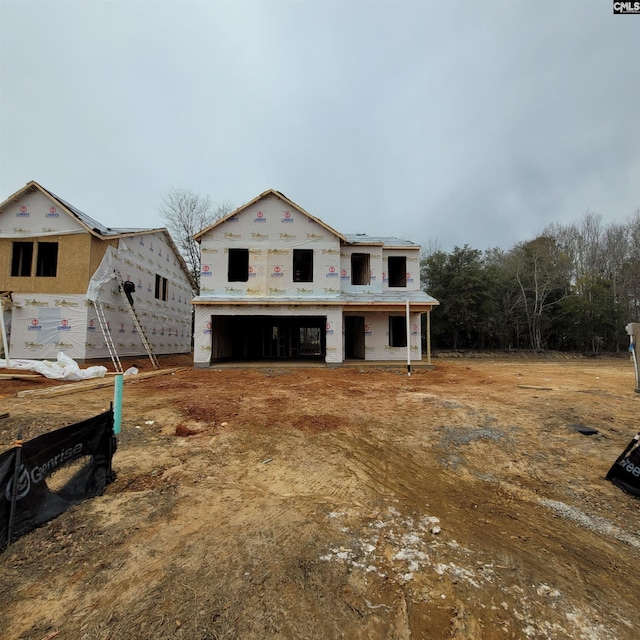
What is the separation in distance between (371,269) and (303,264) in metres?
4.76

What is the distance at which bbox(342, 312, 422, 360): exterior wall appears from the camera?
16234mm

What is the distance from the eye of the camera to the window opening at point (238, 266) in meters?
16.9

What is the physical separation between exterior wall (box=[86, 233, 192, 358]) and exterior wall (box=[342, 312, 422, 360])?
11042 millimetres

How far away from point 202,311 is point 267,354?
6673 mm

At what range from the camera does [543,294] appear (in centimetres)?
2862

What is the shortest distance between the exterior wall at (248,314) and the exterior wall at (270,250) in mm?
877

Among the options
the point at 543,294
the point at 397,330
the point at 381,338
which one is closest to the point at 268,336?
the point at 381,338

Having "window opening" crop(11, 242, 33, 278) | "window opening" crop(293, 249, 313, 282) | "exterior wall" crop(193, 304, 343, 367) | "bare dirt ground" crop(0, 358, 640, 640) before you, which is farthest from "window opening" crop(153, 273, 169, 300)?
"bare dirt ground" crop(0, 358, 640, 640)

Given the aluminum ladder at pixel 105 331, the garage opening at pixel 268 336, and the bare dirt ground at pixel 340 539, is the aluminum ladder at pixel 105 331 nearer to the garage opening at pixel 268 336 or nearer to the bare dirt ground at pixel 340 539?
the garage opening at pixel 268 336

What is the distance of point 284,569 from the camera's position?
252 centimetres

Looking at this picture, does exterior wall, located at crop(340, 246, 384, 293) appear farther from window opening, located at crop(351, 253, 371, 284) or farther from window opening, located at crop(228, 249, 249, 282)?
window opening, located at crop(228, 249, 249, 282)

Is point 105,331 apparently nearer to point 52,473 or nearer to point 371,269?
point 371,269

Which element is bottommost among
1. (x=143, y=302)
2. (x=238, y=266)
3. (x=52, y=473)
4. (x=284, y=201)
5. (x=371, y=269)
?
(x=52, y=473)

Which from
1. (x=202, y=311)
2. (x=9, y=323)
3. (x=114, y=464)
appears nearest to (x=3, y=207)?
(x=9, y=323)
